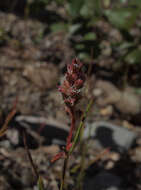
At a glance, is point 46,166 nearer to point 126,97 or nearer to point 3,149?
point 3,149

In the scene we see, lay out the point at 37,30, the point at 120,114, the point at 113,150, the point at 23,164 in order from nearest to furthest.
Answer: the point at 23,164, the point at 113,150, the point at 120,114, the point at 37,30

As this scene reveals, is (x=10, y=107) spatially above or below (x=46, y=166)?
above

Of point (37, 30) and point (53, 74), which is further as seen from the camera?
point (37, 30)

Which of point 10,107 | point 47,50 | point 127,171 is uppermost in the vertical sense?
point 47,50

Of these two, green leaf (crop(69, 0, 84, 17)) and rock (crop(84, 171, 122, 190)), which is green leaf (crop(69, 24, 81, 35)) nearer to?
green leaf (crop(69, 0, 84, 17))

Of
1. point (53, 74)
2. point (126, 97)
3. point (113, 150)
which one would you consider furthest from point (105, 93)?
point (113, 150)

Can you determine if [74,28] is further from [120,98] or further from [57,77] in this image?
[120,98]

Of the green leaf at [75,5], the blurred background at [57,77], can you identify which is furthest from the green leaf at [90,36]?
the green leaf at [75,5]

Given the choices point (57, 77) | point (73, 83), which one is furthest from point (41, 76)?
point (73, 83)

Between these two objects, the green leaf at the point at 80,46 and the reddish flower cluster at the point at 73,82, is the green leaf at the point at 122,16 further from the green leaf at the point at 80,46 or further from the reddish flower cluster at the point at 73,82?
the reddish flower cluster at the point at 73,82
